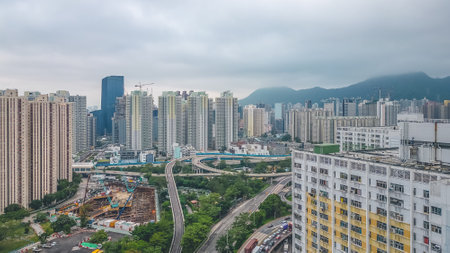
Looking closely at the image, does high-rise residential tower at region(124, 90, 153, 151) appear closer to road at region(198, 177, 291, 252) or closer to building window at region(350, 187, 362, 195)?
road at region(198, 177, 291, 252)

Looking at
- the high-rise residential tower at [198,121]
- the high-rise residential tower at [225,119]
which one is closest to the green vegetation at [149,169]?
the high-rise residential tower at [198,121]

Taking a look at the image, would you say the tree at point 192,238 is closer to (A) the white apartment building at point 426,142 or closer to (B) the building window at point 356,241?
(B) the building window at point 356,241

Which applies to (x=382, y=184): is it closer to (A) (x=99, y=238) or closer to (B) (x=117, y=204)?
(A) (x=99, y=238)

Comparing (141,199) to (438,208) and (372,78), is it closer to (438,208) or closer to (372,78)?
(438,208)

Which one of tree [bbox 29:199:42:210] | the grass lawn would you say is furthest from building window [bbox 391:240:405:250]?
tree [bbox 29:199:42:210]

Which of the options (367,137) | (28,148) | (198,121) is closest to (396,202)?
(367,137)

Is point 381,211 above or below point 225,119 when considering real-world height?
below
